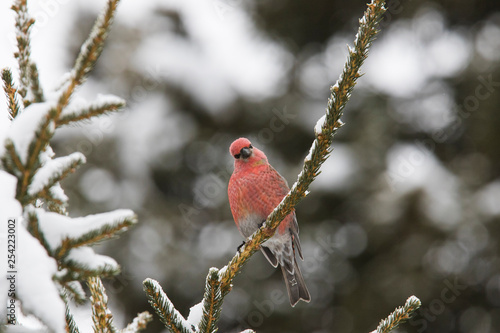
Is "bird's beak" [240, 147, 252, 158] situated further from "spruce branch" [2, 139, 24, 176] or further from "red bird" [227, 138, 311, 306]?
"spruce branch" [2, 139, 24, 176]

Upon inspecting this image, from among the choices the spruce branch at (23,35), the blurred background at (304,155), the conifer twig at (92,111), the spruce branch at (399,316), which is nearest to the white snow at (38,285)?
the conifer twig at (92,111)

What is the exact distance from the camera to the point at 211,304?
154 cm

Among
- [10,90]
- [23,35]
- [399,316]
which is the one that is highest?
[10,90]

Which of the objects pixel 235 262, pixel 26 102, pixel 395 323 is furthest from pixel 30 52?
pixel 395 323

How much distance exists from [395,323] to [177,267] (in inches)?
233

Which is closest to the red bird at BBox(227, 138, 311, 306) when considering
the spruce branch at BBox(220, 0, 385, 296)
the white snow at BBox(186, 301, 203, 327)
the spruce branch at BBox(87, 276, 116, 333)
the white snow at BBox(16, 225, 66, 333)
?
the spruce branch at BBox(220, 0, 385, 296)

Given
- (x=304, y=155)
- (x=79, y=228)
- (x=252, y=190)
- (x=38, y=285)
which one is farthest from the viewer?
(x=304, y=155)

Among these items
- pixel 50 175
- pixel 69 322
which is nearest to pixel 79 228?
pixel 50 175

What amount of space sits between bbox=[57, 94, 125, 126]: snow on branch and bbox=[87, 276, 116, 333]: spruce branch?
1.83ft

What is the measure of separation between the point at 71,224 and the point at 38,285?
161 millimetres

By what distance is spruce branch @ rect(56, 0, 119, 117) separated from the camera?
1092 millimetres

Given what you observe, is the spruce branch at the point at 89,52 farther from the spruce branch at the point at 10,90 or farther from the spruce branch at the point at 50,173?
the spruce branch at the point at 10,90

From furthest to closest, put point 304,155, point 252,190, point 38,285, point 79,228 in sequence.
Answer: point 304,155 → point 252,190 → point 79,228 → point 38,285

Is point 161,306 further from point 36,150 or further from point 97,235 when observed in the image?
point 36,150
